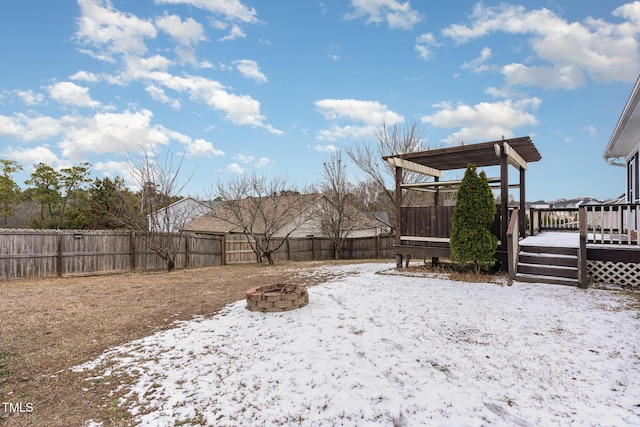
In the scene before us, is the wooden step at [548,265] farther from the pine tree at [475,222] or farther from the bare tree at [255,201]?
the bare tree at [255,201]

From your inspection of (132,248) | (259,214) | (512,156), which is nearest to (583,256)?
(512,156)

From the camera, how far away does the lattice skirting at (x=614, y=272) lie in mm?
6371

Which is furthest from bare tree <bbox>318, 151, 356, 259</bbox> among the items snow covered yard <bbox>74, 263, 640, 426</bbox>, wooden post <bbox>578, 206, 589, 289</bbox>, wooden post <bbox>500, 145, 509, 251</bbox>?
snow covered yard <bbox>74, 263, 640, 426</bbox>

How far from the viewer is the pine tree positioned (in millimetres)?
7340

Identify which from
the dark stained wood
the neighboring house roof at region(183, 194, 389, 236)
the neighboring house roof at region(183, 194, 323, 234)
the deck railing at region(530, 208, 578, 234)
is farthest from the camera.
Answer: the neighboring house roof at region(183, 194, 389, 236)

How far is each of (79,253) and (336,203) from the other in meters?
12.7

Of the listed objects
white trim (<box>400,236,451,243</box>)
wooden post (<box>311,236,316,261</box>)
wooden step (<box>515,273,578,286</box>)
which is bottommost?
wooden post (<box>311,236,316,261</box>)

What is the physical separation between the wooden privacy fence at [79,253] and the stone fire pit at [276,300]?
26.8ft

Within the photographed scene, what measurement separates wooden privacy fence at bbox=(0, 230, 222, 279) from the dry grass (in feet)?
2.61

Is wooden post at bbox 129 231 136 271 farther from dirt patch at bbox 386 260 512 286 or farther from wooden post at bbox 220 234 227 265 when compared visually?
dirt patch at bbox 386 260 512 286

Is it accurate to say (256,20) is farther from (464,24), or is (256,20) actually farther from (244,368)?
(244,368)

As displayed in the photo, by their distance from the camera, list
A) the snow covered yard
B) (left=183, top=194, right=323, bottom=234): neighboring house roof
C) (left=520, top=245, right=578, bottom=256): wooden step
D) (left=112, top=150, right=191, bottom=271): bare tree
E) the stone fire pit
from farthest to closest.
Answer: (left=183, top=194, right=323, bottom=234): neighboring house roof, (left=112, top=150, right=191, bottom=271): bare tree, (left=520, top=245, right=578, bottom=256): wooden step, the stone fire pit, the snow covered yard

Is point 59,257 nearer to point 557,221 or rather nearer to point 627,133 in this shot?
point 627,133

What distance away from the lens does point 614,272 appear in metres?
6.56
